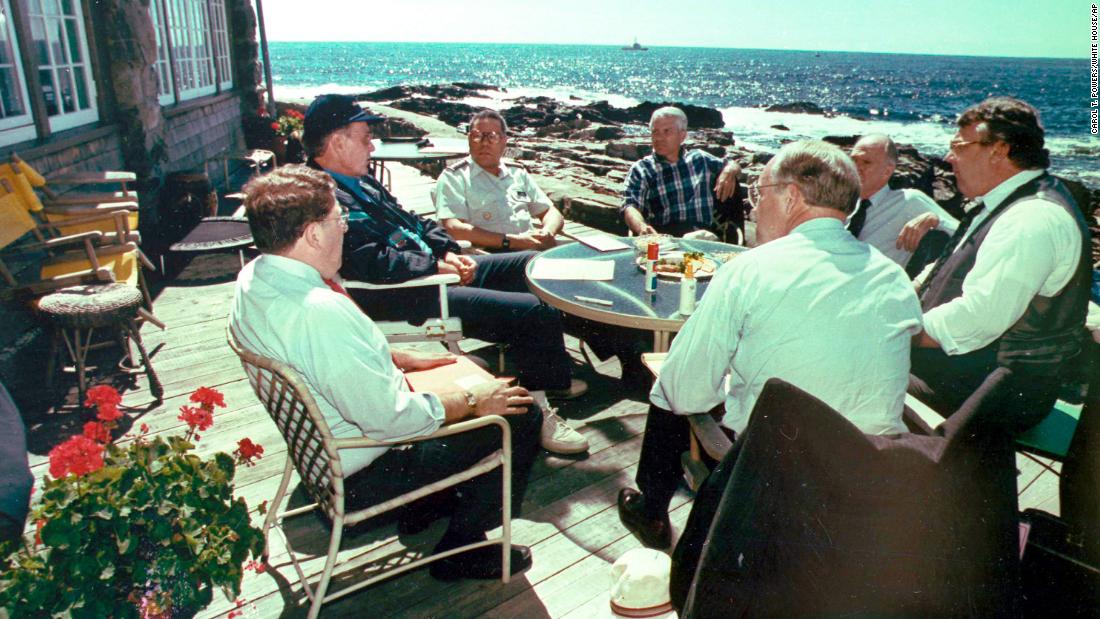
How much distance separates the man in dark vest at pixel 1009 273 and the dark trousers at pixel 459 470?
149 cm

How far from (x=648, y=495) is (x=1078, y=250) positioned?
1.66m

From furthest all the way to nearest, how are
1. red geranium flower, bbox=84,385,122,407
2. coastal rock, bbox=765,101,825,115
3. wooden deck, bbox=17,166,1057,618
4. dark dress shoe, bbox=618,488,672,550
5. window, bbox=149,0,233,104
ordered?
coastal rock, bbox=765,101,825,115 < window, bbox=149,0,233,104 < dark dress shoe, bbox=618,488,672,550 < wooden deck, bbox=17,166,1057,618 < red geranium flower, bbox=84,385,122,407

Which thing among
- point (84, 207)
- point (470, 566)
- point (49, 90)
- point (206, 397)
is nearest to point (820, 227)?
point (470, 566)

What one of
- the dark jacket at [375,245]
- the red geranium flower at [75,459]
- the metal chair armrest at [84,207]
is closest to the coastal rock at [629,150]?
the metal chair armrest at [84,207]

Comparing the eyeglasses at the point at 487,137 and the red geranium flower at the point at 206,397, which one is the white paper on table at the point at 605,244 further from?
the red geranium flower at the point at 206,397

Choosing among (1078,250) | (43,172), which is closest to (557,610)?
(1078,250)

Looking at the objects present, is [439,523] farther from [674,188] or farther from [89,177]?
[89,177]

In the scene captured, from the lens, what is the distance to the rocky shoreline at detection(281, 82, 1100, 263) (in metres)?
7.28

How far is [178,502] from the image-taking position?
1451 mm

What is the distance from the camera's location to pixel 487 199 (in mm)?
4277

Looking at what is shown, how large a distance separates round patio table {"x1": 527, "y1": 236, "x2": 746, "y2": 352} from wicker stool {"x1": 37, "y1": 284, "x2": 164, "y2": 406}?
1951 mm

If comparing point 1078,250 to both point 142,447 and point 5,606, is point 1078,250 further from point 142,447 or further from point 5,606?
point 5,606

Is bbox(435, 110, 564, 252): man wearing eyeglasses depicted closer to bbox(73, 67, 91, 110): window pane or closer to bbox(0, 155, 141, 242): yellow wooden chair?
bbox(0, 155, 141, 242): yellow wooden chair

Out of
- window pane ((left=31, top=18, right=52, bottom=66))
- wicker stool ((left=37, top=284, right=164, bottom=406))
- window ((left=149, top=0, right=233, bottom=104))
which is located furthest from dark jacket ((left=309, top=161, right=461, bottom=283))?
window ((left=149, top=0, right=233, bottom=104))
